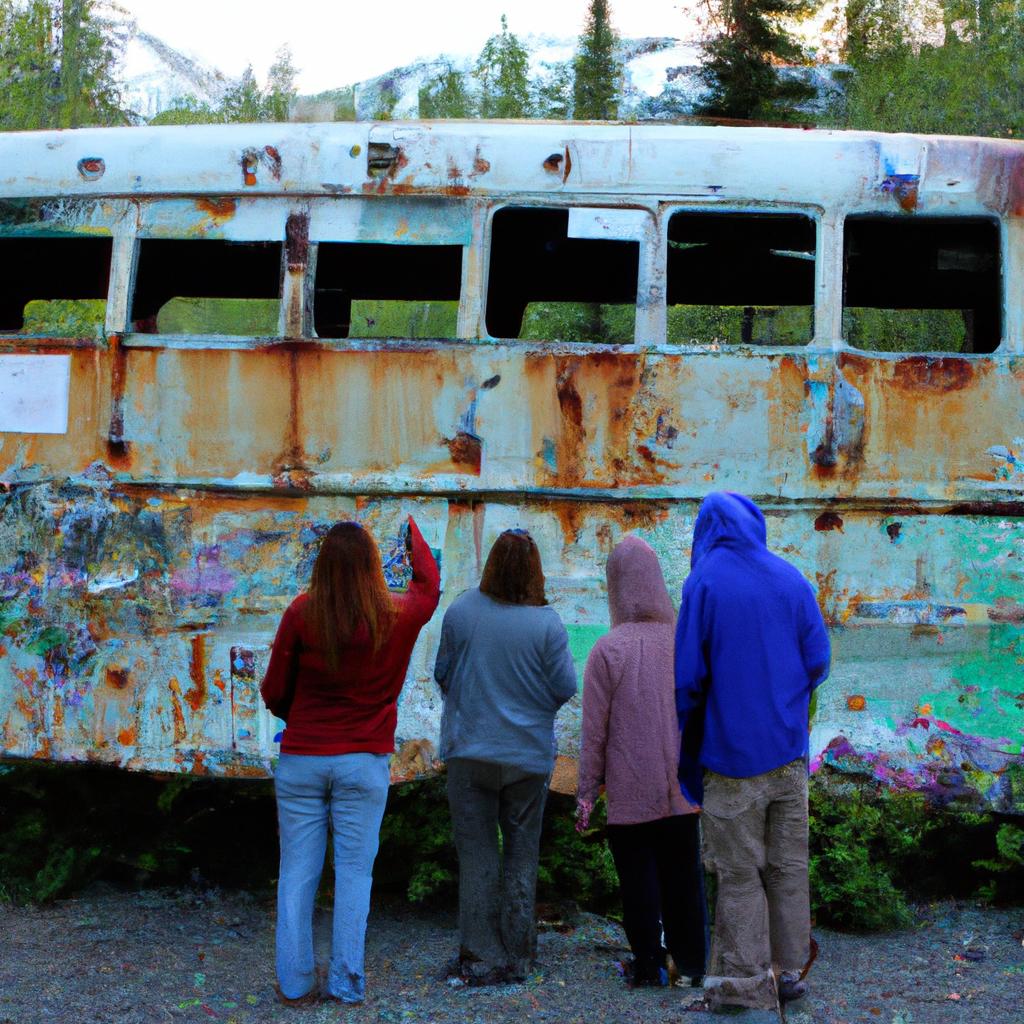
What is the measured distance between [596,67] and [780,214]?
3506cm

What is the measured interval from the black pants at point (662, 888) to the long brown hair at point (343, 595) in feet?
3.84

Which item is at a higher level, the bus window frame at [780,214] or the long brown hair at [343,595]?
the bus window frame at [780,214]

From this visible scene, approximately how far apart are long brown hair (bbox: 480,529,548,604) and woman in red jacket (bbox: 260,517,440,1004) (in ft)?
1.15

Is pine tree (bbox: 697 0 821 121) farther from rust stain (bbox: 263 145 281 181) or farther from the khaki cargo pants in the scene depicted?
the khaki cargo pants

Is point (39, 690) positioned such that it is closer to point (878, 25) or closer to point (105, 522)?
point (105, 522)

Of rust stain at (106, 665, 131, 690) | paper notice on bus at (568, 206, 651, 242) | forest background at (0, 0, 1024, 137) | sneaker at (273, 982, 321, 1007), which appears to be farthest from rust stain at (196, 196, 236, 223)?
forest background at (0, 0, 1024, 137)

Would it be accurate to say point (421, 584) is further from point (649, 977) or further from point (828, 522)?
point (828, 522)

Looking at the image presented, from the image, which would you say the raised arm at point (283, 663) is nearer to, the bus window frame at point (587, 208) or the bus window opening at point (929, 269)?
the bus window frame at point (587, 208)

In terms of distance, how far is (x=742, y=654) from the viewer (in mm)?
4031

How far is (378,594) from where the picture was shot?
14.3ft

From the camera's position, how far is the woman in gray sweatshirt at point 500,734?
4.53 m

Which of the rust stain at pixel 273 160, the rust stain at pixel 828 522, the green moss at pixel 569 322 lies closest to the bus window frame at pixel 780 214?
the rust stain at pixel 828 522

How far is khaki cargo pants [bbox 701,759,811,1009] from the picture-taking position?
13.3ft

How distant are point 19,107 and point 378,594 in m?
29.1
